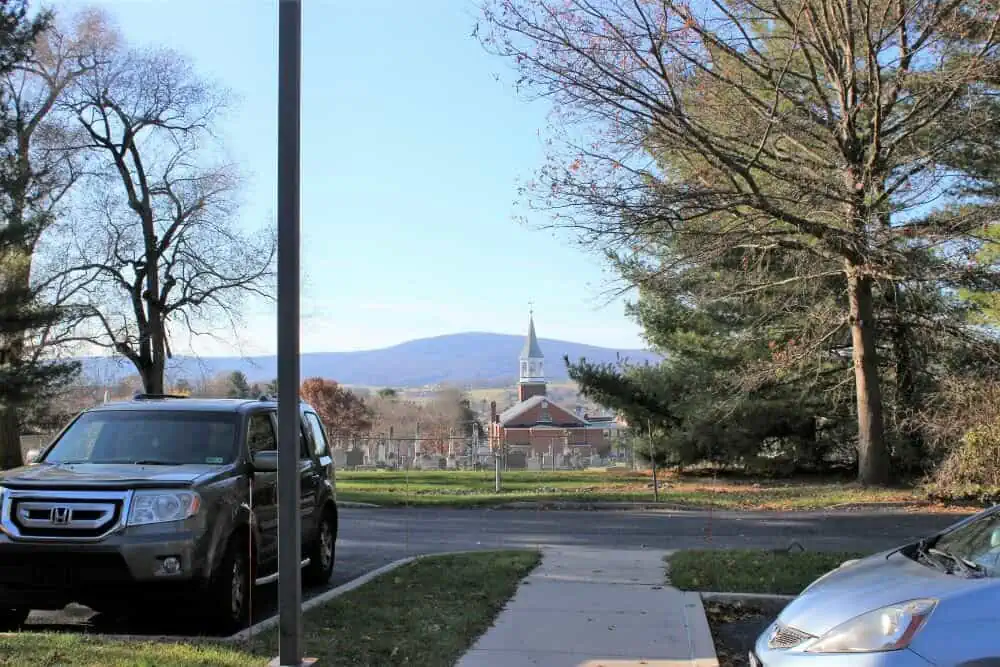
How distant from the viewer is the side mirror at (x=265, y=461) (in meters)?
7.50

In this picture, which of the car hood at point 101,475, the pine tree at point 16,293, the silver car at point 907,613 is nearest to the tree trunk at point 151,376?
the pine tree at point 16,293

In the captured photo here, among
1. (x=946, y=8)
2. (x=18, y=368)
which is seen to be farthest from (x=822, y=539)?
(x=18, y=368)

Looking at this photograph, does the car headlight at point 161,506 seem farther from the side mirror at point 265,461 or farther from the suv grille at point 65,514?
the side mirror at point 265,461

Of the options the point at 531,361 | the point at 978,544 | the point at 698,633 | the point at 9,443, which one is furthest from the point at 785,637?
the point at 531,361

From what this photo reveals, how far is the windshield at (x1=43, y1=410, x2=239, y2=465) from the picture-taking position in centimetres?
760

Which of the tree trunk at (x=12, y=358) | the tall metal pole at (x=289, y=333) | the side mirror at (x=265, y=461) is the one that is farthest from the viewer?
the tree trunk at (x=12, y=358)

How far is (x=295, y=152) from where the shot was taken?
4.93 m

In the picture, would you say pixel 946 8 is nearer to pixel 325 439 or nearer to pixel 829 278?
pixel 829 278

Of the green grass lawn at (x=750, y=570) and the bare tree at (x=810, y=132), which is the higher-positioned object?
the bare tree at (x=810, y=132)

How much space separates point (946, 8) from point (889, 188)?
12.3 feet

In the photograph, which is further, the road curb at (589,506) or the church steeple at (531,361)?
the church steeple at (531,361)

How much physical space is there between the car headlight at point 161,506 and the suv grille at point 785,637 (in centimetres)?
415

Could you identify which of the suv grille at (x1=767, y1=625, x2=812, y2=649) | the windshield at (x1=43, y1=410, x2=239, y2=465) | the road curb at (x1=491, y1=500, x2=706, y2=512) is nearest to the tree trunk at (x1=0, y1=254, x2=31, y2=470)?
the road curb at (x1=491, y1=500, x2=706, y2=512)

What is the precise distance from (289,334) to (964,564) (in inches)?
142
